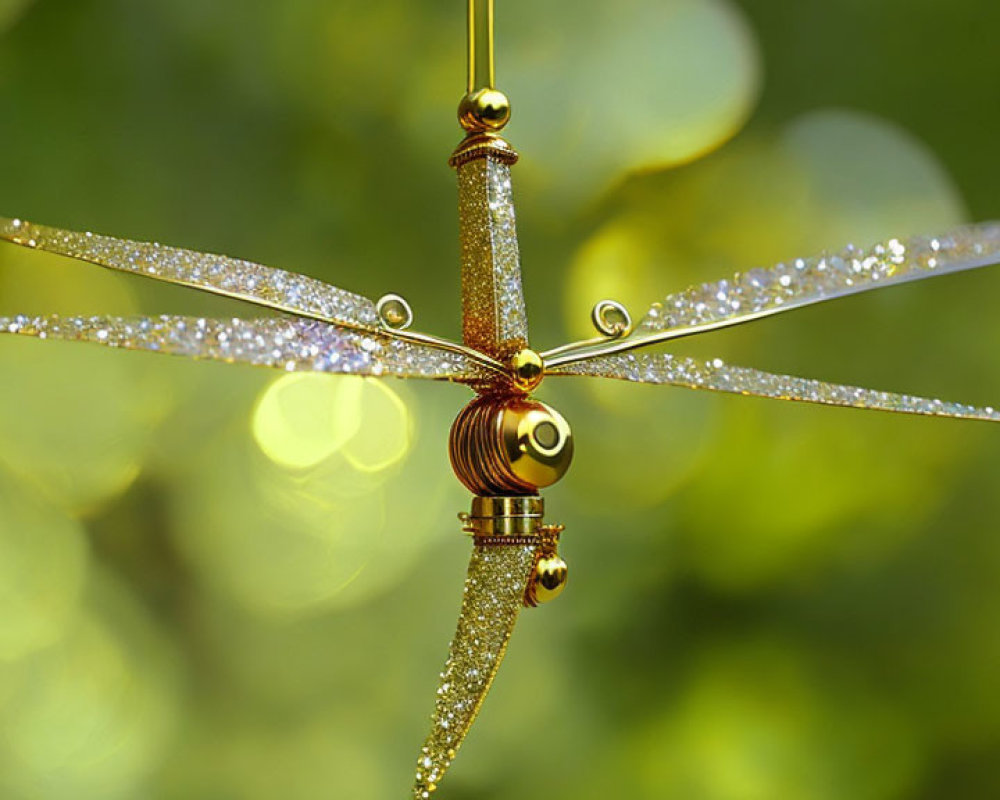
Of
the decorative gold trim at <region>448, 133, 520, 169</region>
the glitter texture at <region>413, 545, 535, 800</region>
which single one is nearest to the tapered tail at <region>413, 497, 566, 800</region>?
the glitter texture at <region>413, 545, 535, 800</region>

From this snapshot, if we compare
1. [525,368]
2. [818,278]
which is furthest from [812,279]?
[525,368]

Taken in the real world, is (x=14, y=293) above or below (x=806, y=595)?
above

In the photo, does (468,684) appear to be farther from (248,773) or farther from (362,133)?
(362,133)

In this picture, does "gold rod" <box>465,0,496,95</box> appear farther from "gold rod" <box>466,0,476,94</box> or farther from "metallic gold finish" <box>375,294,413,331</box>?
"metallic gold finish" <box>375,294,413,331</box>

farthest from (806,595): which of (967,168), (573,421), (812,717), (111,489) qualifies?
(111,489)

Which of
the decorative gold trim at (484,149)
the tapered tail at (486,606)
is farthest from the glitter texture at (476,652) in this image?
the decorative gold trim at (484,149)

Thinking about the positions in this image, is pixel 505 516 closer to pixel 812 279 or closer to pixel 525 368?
pixel 525 368

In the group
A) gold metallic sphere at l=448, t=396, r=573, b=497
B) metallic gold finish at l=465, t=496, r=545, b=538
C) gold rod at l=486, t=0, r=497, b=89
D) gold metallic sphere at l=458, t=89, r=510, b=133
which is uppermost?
gold rod at l=486, t=0, r=497, b=89
